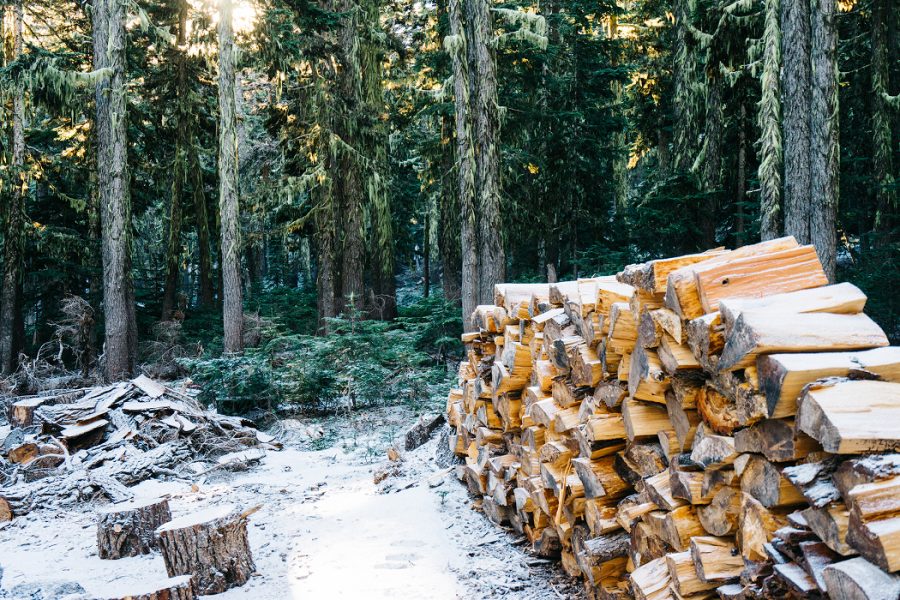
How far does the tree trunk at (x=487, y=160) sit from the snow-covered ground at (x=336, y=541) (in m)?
5.92

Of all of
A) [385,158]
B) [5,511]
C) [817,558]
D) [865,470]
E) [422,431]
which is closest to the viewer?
[865,470]

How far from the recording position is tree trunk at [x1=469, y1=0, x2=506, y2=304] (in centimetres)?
1421

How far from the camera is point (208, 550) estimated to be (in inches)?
206

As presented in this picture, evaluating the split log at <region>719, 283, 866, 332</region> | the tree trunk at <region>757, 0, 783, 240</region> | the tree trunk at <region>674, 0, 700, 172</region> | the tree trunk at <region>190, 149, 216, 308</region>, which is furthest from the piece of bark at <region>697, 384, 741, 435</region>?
the tree trunk at <region>190, 149, 216, 308</region>

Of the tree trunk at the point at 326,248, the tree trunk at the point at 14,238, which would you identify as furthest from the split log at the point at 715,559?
the tree trunk at the point at 14,238

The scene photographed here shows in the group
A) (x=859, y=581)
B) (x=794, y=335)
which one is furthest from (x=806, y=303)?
(x=859, y=581)

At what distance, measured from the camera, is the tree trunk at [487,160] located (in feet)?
46.6

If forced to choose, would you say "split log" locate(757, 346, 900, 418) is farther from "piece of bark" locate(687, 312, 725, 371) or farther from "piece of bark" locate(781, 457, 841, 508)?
"piece of bark" locate(687, 312, 725, 371)

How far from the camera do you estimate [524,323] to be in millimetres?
5961

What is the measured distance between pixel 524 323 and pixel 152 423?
7.01 m

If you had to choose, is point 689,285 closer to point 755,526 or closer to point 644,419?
point 644,419

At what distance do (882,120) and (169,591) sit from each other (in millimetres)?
17508

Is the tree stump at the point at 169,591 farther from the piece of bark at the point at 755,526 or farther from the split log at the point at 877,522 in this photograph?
the split log at the point at 877,522

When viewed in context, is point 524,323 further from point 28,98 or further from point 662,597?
point 28,98
